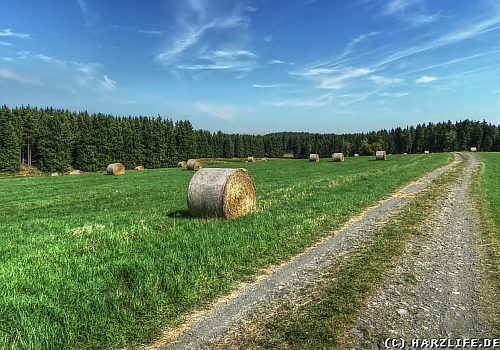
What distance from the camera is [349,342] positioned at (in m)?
4.86

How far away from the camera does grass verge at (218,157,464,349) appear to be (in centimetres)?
495

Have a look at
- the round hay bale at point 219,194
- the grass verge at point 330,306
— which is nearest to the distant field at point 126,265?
the round hay bale at point 219,194

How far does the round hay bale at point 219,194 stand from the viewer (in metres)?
13.4

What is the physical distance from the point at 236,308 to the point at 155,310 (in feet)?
4.28

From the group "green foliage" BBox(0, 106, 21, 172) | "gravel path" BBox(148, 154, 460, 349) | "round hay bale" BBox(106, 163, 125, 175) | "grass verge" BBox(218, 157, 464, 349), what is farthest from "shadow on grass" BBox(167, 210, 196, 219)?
"green foliage" BBox(0, 106, 21, 172)

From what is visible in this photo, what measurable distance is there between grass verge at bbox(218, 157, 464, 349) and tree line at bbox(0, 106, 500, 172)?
87.5 m

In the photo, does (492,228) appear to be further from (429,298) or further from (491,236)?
(429,298)

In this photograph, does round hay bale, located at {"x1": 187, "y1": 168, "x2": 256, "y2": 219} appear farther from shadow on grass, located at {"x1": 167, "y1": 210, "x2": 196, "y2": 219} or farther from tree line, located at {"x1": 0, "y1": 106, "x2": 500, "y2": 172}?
tree line, located at {"x1": 0, "y1": 106, "x2": 500, "y2": 172}

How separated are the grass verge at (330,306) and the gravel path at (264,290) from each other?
0.32m

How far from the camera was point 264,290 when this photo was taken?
683cm

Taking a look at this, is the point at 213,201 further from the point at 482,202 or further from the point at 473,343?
the point at 482,202

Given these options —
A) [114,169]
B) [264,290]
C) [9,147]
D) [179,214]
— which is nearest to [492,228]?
[264,290]

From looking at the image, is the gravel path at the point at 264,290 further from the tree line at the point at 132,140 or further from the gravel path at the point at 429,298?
the tree line at the point at 132,140

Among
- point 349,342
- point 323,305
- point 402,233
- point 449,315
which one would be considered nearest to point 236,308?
point 323,305
